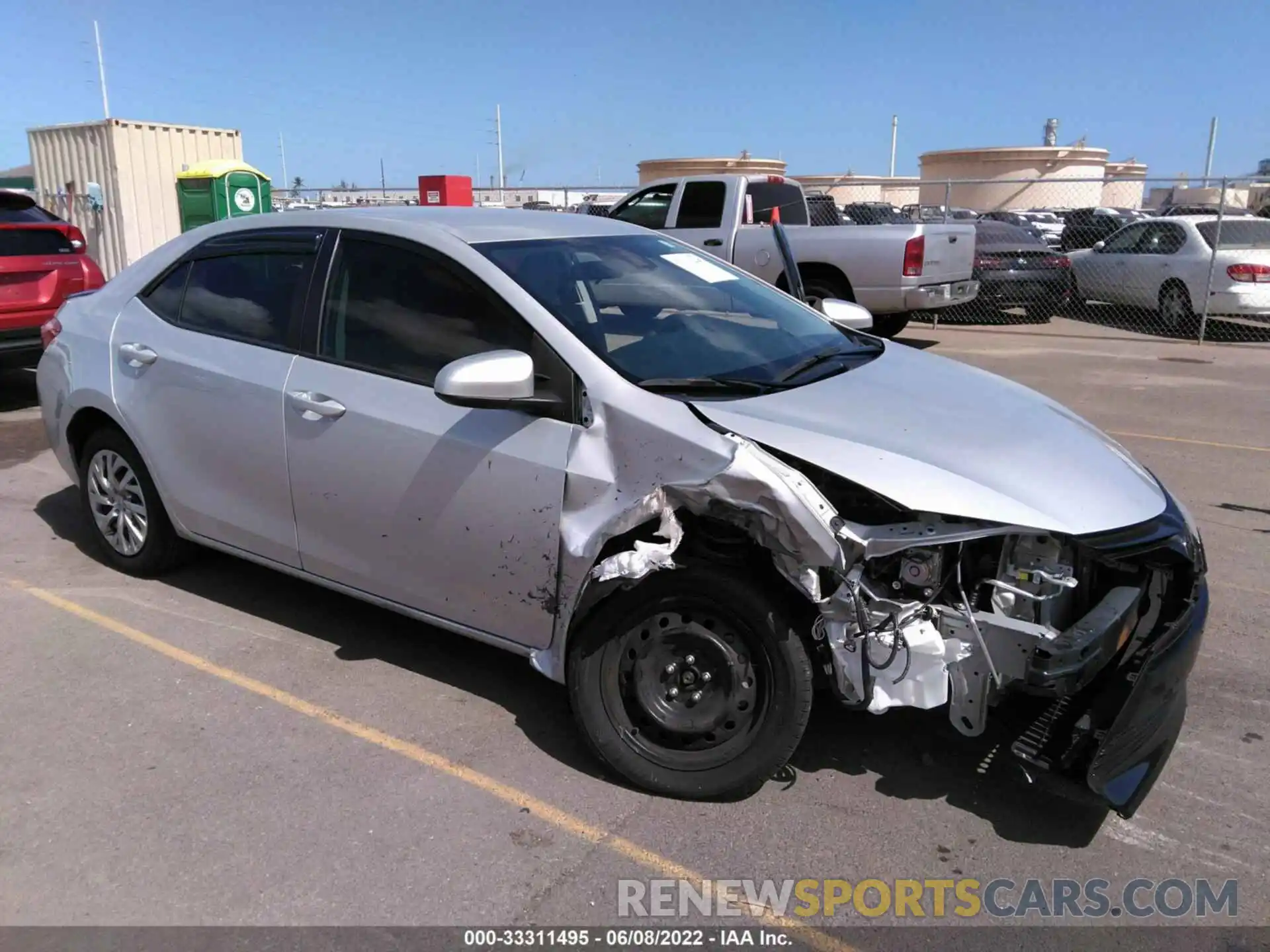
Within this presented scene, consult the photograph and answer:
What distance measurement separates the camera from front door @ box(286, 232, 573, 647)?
3348mm

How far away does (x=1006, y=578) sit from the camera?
291cm

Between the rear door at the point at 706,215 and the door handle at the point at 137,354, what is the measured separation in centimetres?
831

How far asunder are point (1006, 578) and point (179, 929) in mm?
2458

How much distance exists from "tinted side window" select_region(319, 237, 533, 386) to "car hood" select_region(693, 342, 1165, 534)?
2.81ft

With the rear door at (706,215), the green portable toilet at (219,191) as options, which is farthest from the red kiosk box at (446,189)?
the rear door at (706,215)

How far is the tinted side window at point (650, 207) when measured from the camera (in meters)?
12.6

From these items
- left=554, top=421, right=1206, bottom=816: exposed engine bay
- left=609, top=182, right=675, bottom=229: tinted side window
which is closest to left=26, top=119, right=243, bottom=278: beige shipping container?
left=609, top=182, right=675, bottom=229: tinted side window

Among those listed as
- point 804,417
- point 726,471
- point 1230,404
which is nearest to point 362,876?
point 726,471

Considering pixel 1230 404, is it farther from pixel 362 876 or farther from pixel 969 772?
pixel 362 876

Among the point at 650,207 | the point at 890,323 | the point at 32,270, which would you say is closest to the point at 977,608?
the point at 32,270

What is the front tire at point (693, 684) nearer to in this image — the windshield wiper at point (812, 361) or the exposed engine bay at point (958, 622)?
Answer: the exposed engine bay at point (958, 622)

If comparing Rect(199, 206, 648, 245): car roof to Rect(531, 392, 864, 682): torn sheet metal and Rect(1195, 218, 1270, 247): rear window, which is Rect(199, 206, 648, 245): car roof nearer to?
Rect(531, 392, 864, 682): torn sheet metal

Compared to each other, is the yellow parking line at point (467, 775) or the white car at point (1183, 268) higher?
the white car at point (1183, 268)

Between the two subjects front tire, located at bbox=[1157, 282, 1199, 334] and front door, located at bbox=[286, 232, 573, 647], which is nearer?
front door, located at bbox=[286, 232, 573, 647]
